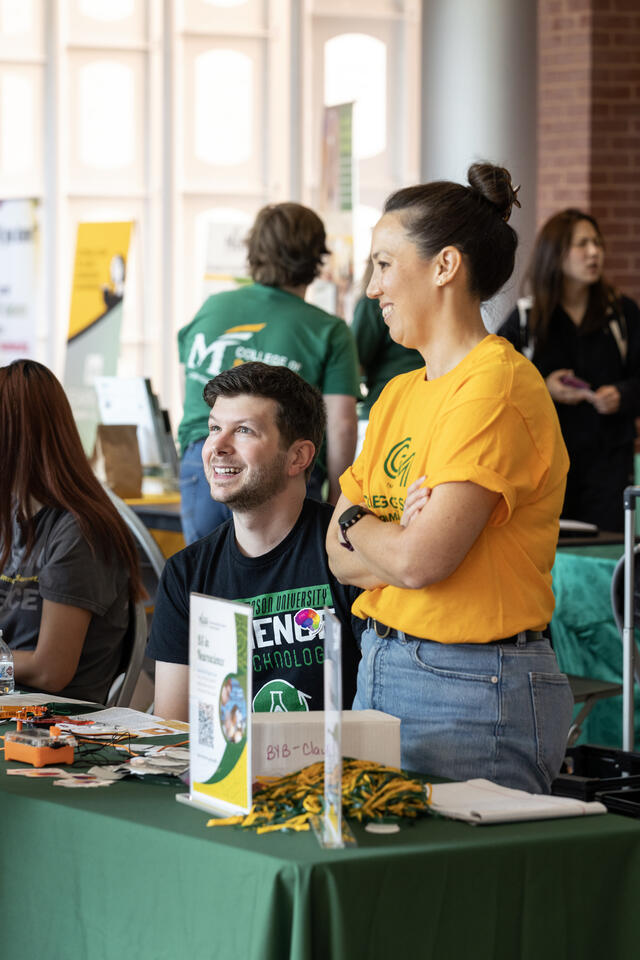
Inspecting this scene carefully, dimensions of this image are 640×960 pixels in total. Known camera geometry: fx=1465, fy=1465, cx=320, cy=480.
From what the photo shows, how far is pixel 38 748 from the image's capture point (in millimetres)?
1802

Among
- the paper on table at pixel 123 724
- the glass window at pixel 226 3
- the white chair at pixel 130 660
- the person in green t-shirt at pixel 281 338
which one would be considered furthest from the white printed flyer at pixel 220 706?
the glass window at pixel 226 3

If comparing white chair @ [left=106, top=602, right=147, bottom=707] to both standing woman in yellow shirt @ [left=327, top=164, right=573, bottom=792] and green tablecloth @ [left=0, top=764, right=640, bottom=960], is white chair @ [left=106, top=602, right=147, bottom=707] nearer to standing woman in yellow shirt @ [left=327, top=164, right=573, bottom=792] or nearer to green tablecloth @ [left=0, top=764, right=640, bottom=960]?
standing woman in yellow shirt @ [left=327, top=164, right=573, bottom=792]

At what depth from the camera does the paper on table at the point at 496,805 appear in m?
1.51

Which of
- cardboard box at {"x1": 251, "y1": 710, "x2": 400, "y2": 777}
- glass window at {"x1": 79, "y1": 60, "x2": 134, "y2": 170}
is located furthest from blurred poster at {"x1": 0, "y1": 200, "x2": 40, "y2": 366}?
cardboard box at {"x1": 251, "y1": 710, "x2": 400, "y2": 777}

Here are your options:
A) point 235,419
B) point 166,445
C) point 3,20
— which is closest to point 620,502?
point 166,445

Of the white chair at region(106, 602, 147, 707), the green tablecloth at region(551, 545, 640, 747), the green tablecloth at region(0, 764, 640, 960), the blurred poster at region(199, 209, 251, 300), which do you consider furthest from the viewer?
the blurred poster at region(199, 209, 251, 300)

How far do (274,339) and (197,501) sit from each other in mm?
456

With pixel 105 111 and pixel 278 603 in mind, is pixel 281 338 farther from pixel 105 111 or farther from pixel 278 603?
pixel 105 111

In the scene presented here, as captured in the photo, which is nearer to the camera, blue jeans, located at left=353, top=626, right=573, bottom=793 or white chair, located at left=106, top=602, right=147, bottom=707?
blue jeans, located at left=353, top=626, right=573, bottom=793

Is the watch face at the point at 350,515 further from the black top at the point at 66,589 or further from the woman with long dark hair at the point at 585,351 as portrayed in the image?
the woman with long dark hair at the point at 585,351

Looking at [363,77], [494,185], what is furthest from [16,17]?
[494,185]

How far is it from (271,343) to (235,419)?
4.38 ft

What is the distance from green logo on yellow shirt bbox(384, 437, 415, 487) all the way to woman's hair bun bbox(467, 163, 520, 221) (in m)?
0.33

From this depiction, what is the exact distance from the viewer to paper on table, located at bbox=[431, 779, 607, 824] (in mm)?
1513
